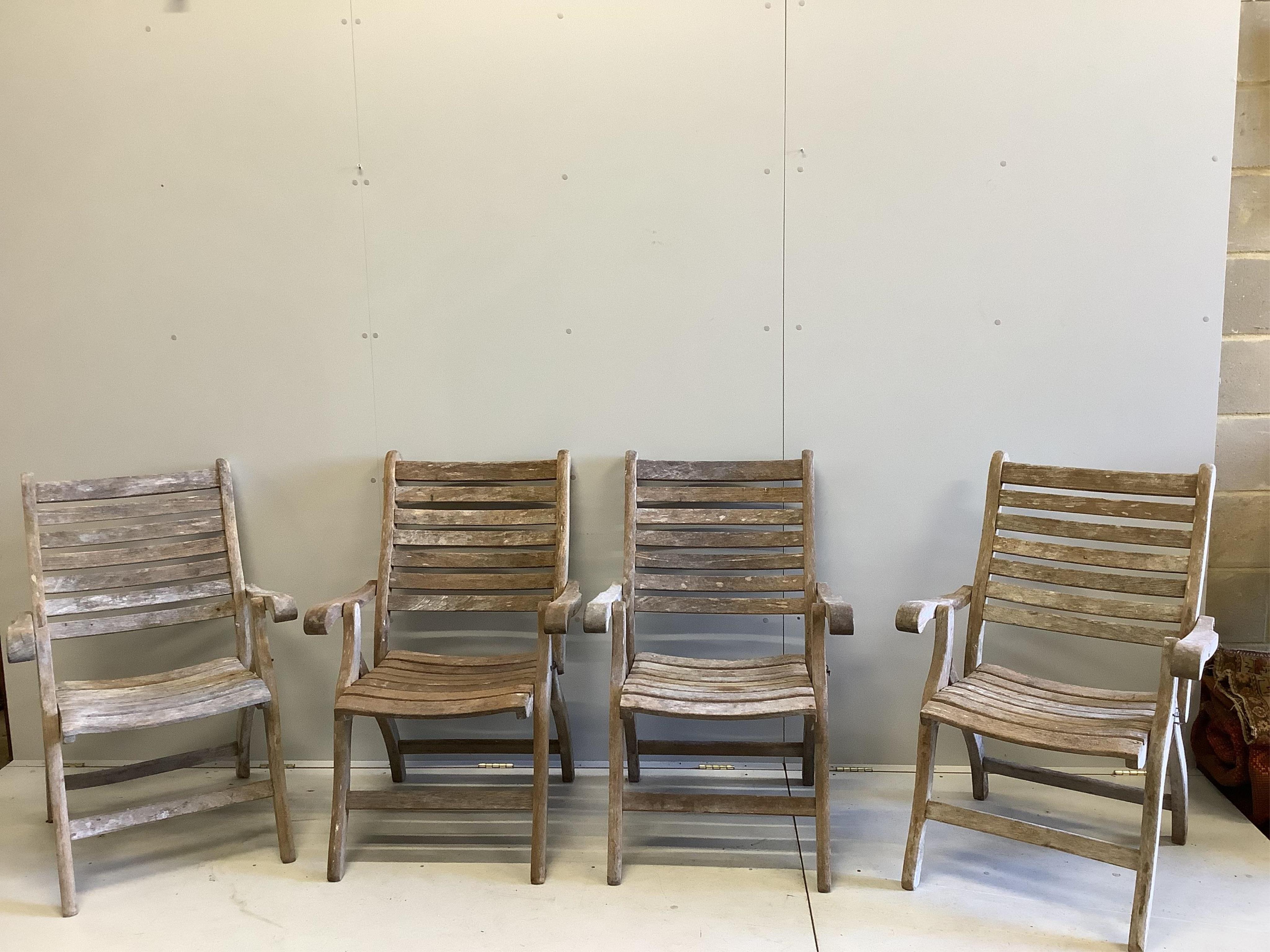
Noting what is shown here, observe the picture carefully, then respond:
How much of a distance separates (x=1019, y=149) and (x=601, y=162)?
51.6 inches

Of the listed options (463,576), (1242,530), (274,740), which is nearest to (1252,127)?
(1242,530)

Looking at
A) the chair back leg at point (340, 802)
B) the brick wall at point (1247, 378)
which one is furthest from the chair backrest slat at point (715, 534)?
the brick wall at point (1247, 378)

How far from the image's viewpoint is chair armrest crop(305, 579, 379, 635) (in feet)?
8.87

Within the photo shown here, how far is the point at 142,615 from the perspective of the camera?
10.3 feet

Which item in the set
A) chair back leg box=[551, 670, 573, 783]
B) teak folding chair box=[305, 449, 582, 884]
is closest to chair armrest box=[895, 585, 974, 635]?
teak folding chair box=[305, 449, 582, 884]

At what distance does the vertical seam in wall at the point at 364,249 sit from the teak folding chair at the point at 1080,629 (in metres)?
1.80

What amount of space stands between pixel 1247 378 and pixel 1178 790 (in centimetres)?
143

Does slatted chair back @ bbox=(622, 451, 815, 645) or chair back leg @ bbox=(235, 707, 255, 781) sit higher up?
slatted chair back @ bbox=(622, 451, 815, 645)

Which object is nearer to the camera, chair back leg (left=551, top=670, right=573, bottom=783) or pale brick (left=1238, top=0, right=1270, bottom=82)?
chair back leg (left=551, top=670, right=573, bottom=783)

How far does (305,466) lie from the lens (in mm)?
3297

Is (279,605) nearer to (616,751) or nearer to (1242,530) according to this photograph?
(616,751)

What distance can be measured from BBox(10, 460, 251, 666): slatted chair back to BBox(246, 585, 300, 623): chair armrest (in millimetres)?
155

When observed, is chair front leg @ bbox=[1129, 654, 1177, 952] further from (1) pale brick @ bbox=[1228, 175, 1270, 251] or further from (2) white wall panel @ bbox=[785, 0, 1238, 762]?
(1) pale brick @ bbox=[1228, 175, 1270, 251]

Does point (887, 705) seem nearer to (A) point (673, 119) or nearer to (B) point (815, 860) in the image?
(B) point (815, 860)
